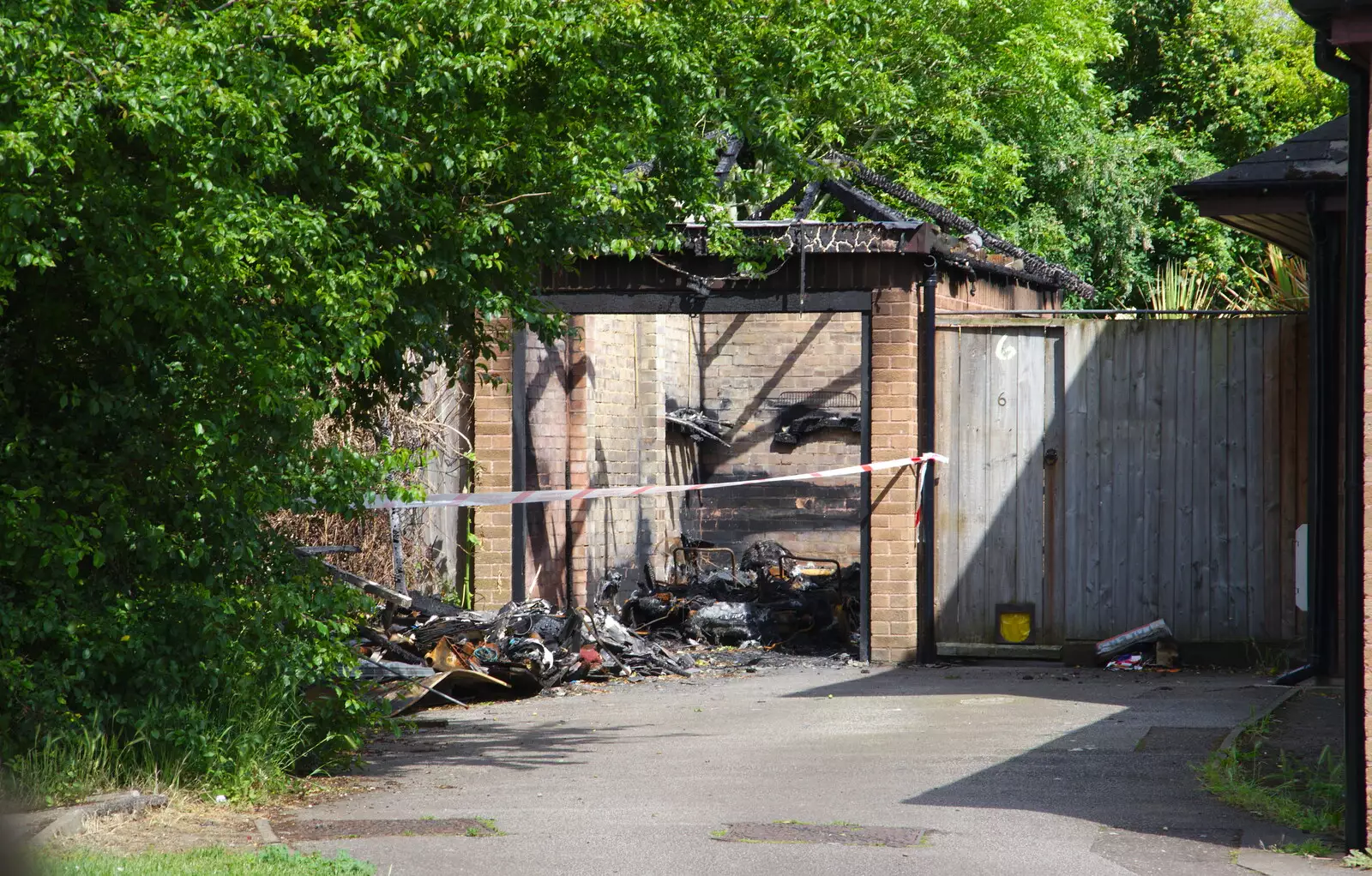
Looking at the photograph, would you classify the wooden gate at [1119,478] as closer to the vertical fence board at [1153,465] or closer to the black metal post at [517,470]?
the vertical fence board at [1153,465]

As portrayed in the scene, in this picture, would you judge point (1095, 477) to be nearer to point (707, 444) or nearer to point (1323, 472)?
point (1323, 472)

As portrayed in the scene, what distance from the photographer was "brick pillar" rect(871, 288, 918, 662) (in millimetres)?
11578

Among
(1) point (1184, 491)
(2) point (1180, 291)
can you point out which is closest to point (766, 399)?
(2) point (1180, 291)

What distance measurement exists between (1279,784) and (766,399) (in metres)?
15.0

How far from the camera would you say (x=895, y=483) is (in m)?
11.6

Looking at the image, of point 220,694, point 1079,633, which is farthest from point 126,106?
point 1079,633

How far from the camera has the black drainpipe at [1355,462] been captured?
213 inches

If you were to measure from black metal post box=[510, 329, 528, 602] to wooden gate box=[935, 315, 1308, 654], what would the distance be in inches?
138

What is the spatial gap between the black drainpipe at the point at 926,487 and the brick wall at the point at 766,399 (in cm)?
948

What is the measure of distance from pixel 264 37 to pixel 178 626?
258cm

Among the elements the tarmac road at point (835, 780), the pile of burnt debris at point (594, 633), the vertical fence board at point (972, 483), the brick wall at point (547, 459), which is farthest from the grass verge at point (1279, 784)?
the brick wall at point (547, 459)

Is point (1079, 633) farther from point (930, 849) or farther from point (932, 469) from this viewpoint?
point (930, 849)

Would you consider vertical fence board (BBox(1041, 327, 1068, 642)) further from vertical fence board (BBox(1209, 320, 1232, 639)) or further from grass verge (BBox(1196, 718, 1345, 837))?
grass verge (BBox(1196, 718, 1345, 837))

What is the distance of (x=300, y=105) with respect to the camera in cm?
611
